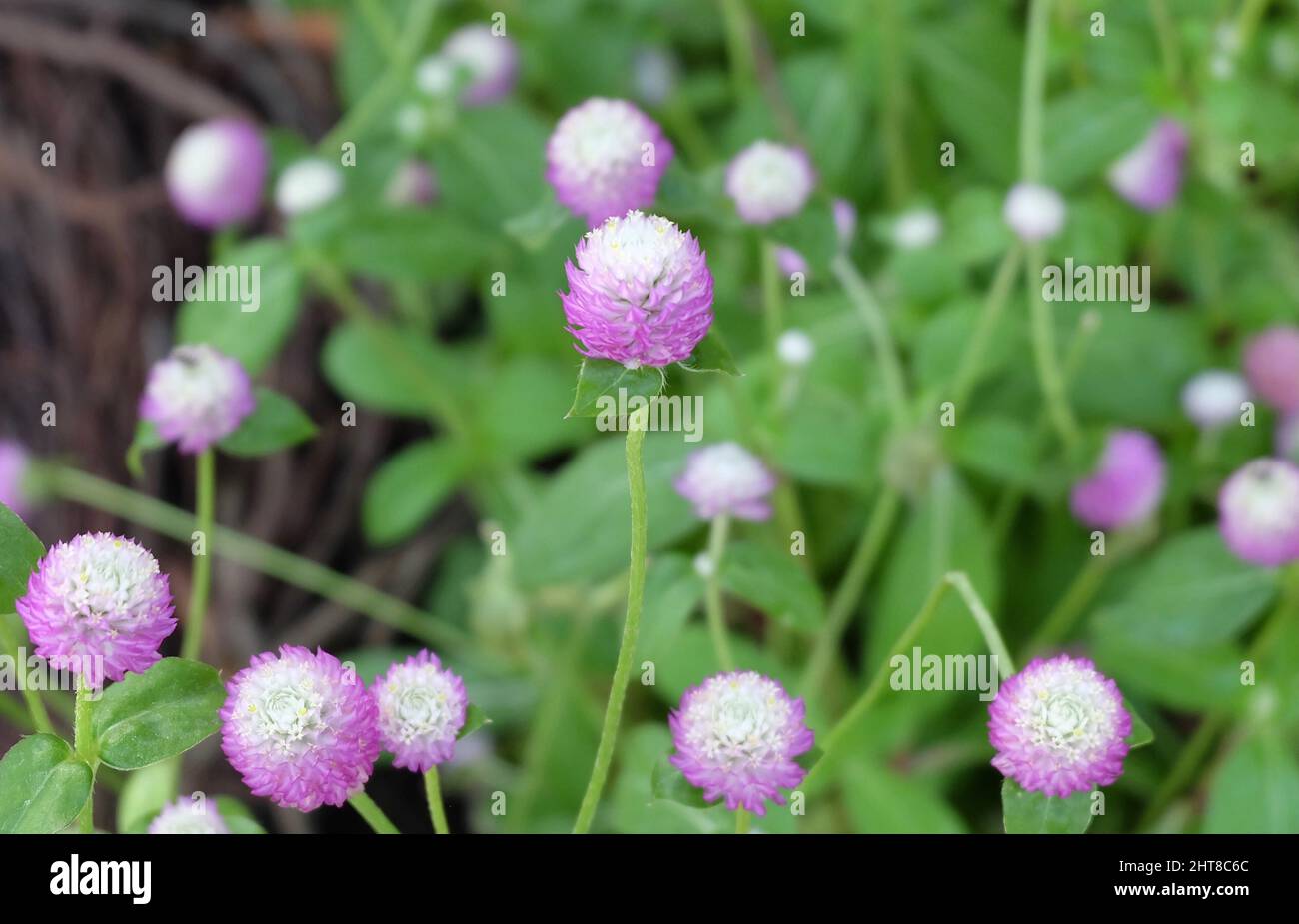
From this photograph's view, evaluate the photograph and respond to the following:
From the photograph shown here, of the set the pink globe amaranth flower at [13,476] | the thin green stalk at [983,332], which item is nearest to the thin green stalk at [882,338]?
the thin green stalk at [983,332]

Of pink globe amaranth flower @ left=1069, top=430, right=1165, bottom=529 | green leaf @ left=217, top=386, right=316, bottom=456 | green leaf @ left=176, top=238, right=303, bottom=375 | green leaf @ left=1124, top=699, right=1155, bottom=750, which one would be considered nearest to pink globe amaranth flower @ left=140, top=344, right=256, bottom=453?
green leaf @ left=217, top=386, right=316, bottom=456

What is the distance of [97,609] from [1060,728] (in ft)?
Answer: 1.28

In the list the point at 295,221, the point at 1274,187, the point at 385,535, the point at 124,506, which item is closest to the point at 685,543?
the point at 385,535

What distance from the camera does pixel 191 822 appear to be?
0.66 meters

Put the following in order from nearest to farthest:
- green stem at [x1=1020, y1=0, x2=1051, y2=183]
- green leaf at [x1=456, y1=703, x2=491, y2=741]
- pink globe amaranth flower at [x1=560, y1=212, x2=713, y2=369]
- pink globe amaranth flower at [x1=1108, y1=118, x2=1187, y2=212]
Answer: pink globe amaranth flower at [x1=560, y1=212, x2=713, y2=369] < green leaf at [x1=456, y1=703, x2=491, y2=741] < green stem at [x1=1020, y1=0, x2=1051, y2=183] < pink globe amaranth flower at [x1=1108, y1=118, x2=1187, y2=212]

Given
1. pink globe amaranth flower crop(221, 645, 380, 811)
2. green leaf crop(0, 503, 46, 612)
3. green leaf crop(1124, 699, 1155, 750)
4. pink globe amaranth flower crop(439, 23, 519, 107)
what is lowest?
green leaf crop(1124, 699, 1155, 750)

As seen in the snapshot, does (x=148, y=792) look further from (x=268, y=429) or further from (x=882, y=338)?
(x=882, y=338)

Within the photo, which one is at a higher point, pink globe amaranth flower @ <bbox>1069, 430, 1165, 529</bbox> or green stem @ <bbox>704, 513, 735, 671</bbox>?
pink globe amaranth flower @ <bbox>1069, 430, 1165, 529</bbox>

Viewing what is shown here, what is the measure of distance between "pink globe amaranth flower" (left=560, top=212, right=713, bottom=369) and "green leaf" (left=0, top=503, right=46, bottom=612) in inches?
11.0

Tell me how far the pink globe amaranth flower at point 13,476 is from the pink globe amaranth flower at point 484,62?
1.61 feet

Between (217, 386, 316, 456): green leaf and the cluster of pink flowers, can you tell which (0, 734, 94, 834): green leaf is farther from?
(217, 386, 316, 456): green leaf

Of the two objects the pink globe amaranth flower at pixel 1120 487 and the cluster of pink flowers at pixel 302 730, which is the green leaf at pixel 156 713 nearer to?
the cluster of pink flowers at pixel 302 730

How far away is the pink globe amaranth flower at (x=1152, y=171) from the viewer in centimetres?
110

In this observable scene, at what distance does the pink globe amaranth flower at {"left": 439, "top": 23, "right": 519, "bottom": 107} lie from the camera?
1187 mm
